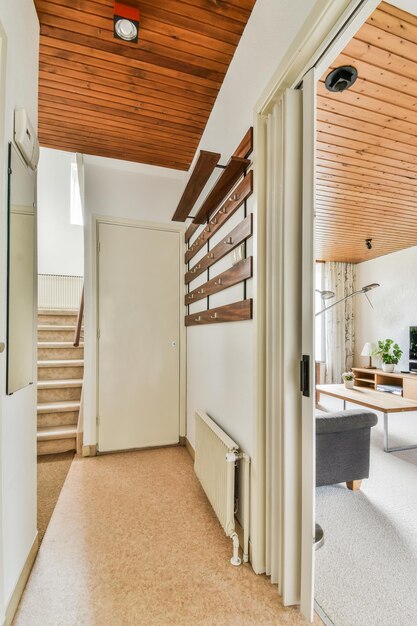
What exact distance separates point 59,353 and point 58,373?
10.9 inches

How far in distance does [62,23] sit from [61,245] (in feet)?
13.5

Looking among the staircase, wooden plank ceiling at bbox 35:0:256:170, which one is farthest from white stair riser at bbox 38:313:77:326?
wooden plank ceiling at bbox 35:0:256:170

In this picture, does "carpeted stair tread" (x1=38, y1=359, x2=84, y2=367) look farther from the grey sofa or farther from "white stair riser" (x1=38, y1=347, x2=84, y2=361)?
the grey sofa

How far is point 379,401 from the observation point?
3207mm

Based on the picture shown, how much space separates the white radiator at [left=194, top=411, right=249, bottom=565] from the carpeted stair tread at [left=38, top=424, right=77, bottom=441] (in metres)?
1.52

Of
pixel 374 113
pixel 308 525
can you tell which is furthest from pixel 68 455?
pixel 374 113

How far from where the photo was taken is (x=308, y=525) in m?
1.25

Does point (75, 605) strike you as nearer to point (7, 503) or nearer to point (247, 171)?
point (7, 503)

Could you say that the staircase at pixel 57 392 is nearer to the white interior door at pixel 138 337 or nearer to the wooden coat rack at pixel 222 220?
the white interior door at pixel 138 337

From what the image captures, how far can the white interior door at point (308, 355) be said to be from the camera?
48.7 inches

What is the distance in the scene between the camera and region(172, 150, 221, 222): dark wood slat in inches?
70.1

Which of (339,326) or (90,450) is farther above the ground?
(339,326)

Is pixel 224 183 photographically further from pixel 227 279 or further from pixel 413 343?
pixel 413 343

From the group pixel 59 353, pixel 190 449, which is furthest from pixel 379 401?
pixel 59 353
